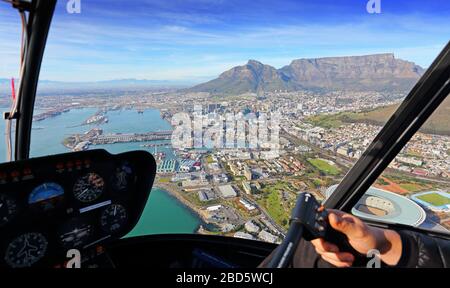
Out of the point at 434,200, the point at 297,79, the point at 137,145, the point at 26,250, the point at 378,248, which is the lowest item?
the point at 26,250

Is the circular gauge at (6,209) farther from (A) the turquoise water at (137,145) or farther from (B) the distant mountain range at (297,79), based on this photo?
(B) the distant mountain range at (297,79)

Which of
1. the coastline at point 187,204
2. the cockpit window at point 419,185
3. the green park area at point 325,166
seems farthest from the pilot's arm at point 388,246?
the coastline at point 187,204

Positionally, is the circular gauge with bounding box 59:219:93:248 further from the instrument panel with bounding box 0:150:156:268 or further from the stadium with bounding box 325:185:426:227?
the stadium with bounding box 325:185:426:227

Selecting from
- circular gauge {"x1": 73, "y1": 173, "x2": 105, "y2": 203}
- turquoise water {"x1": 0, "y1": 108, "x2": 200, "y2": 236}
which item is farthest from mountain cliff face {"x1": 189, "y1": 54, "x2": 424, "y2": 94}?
circular gauge {"x1": 73, "y1": 173, "x2": 105, "y2": 203}

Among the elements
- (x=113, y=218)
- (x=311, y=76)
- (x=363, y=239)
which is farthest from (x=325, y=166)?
(x=113, y=218)

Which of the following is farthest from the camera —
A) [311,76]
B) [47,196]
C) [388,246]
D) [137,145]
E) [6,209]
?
[311,76]

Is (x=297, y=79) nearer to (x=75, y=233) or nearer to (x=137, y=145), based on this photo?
(x=137, y=145)
